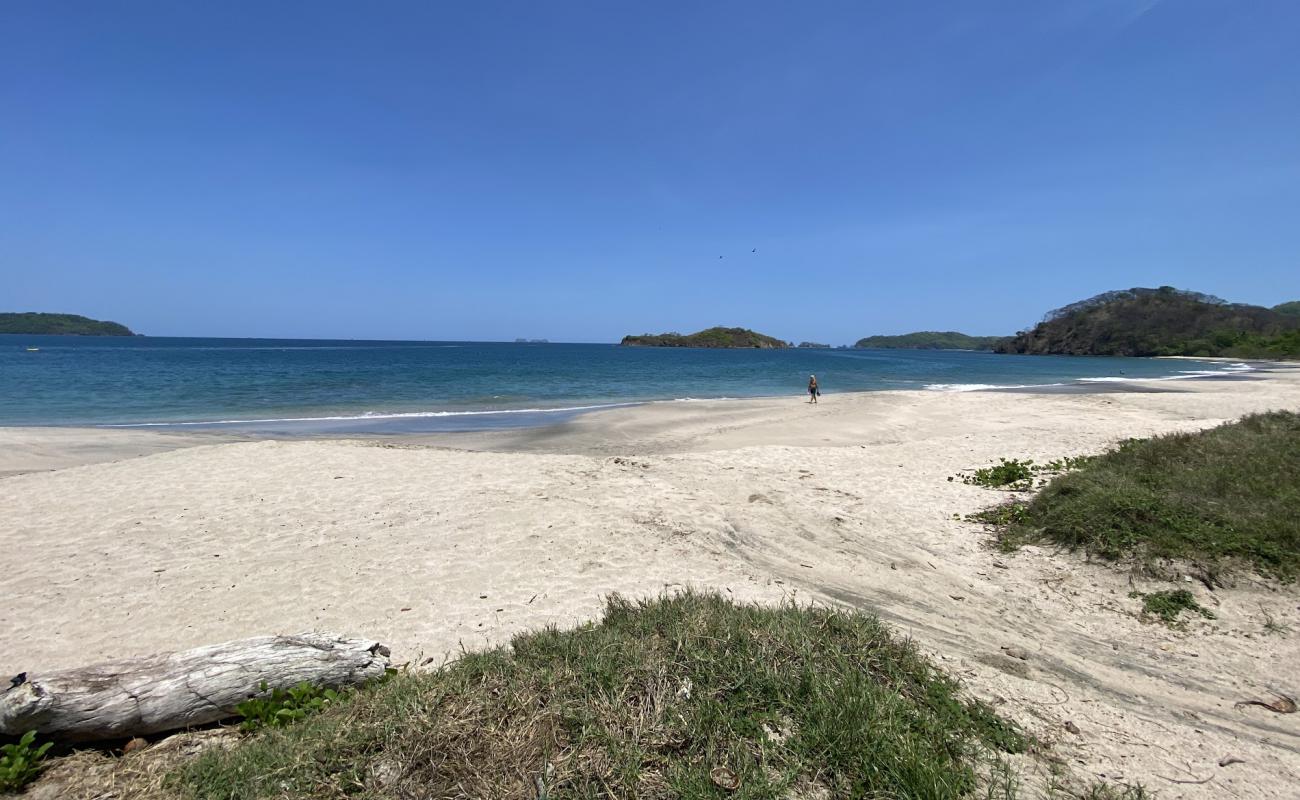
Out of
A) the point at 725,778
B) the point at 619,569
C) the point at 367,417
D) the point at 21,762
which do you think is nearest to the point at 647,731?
the point at 725,778

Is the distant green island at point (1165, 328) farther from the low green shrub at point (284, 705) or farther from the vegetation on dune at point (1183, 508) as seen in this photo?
→ the low green shrub at point (284, 705)

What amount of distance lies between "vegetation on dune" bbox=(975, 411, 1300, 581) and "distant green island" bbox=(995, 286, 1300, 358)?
4238 inches

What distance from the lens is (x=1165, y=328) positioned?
112188mm

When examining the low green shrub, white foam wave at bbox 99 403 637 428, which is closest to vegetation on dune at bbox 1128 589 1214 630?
the low green shrub

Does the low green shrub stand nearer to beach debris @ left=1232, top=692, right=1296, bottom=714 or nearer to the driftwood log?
the driftwood log

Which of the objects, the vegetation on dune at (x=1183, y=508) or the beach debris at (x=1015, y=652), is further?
the vegetation on dune at (x=1183, y=508)

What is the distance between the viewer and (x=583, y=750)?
3055mm

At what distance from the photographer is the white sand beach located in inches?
182

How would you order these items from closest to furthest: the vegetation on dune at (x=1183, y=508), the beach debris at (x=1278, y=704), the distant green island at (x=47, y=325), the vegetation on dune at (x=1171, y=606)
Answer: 1. the beach debris at (x=1278, y=704)
2. the vegetation on dune at (x=1171, y=606)
3. the vegetation on dune at (x=1183, y=508)
4. the distant green island at (x=47, y=325)

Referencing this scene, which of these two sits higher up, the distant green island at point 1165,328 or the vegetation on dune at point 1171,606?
the distant green island at point 1165,328

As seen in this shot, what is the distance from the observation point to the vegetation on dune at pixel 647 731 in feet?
9.51

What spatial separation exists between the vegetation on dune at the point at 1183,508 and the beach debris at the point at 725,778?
264 inches

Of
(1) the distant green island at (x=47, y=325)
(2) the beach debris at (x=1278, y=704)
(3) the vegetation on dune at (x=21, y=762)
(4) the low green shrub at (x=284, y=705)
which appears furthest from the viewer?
(1) the distant green island at (x=47, y=325)

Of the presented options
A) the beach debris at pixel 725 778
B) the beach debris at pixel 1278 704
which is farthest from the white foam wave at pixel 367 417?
the beach debris at pixel 1278 704
